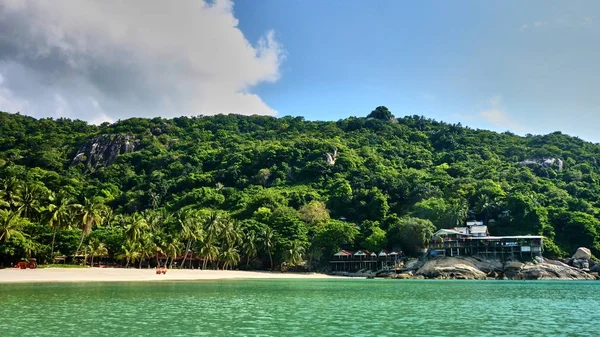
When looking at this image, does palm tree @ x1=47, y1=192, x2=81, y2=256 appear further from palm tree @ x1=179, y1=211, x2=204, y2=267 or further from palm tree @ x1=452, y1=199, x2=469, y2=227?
palm tree @ x1=452, y1=199, x2=469, y2=227

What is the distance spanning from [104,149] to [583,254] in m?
131

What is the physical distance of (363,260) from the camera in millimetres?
88000

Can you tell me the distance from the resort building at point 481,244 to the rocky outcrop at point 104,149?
338 feet

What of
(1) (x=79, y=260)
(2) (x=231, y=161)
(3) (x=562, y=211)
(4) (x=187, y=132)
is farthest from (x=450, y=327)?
(4) (x=187, y=132)

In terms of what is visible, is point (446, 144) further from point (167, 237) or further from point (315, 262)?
point (167, 237)

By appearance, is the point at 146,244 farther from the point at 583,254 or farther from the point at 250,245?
the point at 583,254

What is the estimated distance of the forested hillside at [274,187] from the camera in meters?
71.6

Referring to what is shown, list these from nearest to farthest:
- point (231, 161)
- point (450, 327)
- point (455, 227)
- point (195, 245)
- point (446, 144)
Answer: point (450, 327)
point (195, 245)
point (455, 227)
point (231, 161)
point (446, 144)

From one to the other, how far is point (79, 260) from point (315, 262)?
43.7 m

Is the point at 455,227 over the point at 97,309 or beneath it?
over

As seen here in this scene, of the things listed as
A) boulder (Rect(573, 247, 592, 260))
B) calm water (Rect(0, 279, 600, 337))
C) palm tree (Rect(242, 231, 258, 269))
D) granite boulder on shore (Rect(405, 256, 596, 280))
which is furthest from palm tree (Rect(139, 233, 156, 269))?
boulder (Rect(573, 247, 592, 260))

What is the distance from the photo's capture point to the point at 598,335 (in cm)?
1816

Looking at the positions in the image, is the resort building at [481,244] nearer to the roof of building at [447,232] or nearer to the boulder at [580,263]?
the roof of building at [447,232]

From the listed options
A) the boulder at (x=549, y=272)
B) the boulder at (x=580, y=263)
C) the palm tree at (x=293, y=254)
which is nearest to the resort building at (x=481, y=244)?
the boulder at (x=549, y=272)
